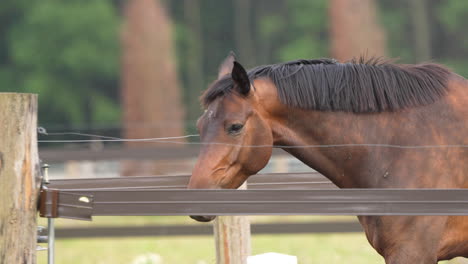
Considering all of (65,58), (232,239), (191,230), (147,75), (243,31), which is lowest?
(232,239)

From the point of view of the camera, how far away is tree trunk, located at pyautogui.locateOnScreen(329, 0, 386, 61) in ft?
70.8

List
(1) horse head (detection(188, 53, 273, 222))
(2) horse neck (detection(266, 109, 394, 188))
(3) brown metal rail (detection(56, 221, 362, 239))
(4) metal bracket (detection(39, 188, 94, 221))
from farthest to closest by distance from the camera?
(3) brown metal rail (detection(56, 221, 362, 239)) < (2) horse neck (detection(266, 109, 394, 188)) < (1) horse head (detection(188, 53, 273, 222)) < (4) metal bracket (detection(39, 188, 94, 221))

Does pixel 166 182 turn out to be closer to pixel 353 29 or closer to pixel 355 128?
pixel 355 128

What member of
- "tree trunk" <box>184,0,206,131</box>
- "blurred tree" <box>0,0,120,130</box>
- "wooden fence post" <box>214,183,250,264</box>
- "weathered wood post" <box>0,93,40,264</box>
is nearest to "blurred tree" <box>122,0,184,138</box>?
"tree trunk" <box>184,0,206,131</box>

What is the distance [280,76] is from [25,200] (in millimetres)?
1638

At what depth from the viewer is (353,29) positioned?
21.8 m

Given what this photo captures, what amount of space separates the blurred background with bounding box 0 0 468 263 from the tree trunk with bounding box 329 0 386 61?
0.03 m

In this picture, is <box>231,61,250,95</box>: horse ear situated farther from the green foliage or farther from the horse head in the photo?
the green foliage

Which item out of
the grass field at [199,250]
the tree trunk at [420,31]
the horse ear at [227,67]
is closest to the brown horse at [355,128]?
the horse ear at [227,67]

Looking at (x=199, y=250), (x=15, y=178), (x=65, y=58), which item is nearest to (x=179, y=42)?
(x=65, y=58)

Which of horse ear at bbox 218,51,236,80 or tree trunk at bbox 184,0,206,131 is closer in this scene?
horse ear at bbox 218,51,236,80

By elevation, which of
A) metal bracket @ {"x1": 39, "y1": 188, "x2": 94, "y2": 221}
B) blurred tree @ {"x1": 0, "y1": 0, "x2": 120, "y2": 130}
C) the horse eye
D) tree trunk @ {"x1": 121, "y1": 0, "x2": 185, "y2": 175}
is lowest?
metal bracket @ {"x1": 39, "y1": 188, "x2": 94, "y2": 221}

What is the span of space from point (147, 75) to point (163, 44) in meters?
1.11

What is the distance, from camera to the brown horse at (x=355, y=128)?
15.1 ft
